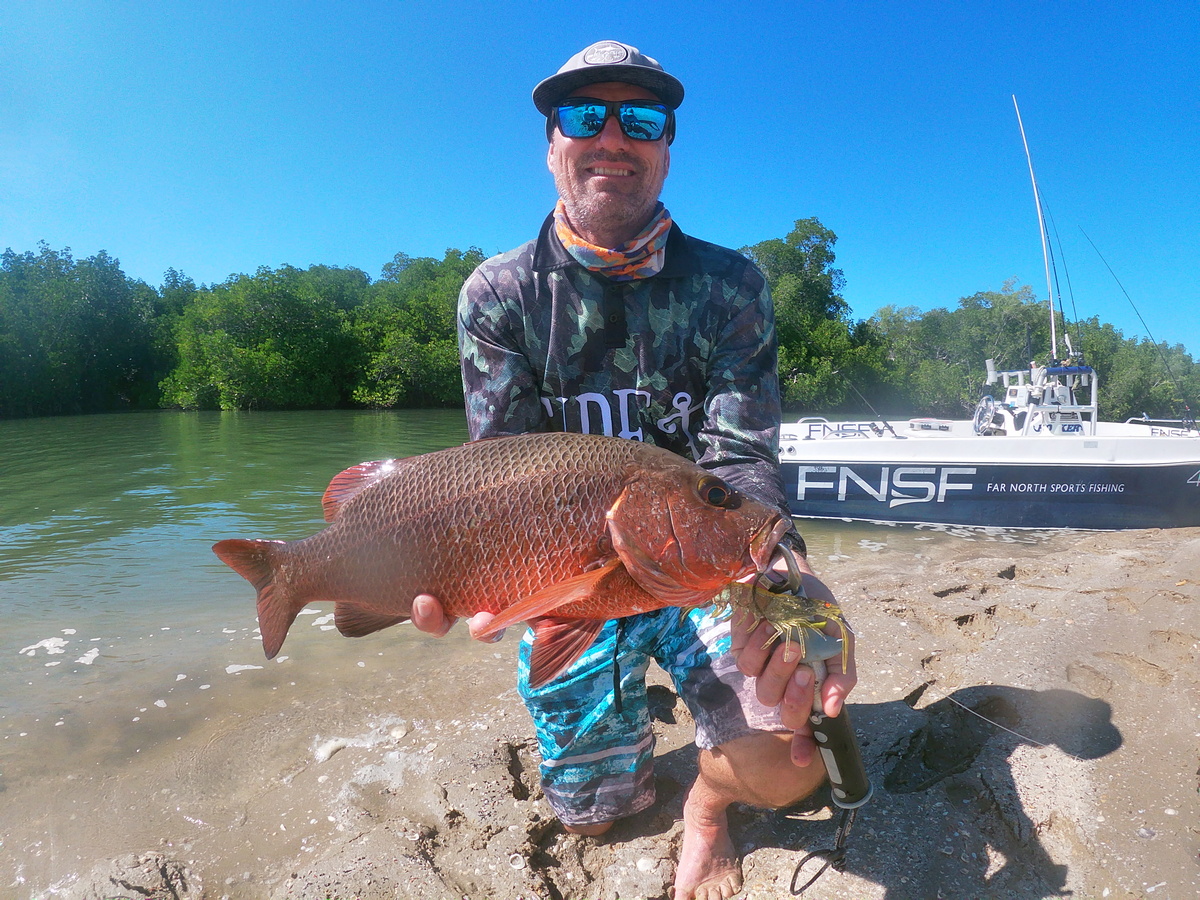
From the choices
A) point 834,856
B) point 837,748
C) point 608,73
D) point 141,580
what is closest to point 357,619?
point 837,748

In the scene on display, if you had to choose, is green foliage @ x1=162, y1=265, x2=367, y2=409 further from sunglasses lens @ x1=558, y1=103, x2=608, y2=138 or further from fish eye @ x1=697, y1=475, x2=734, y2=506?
fish eye @ x1=697, y1=475, x2=734, y2=506

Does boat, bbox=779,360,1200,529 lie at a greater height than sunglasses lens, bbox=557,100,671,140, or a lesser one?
lesser

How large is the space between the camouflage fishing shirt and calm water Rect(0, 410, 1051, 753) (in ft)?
8.63

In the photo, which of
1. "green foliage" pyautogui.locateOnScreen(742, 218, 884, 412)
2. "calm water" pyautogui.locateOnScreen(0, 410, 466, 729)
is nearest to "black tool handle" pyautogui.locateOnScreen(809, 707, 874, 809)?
"calm water" pyautogui.locateOnScreen(0, 410, 466, 729)

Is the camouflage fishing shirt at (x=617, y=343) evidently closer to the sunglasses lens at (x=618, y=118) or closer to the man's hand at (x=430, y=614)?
the sunglasses lens at (x=618, y=118)

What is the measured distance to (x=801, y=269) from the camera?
53781mm

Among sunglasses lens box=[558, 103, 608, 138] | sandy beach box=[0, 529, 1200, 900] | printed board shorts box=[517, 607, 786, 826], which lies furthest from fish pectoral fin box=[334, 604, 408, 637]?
sunglasses lens box=[558, 103, 608, 138]

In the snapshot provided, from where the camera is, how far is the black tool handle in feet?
6.72

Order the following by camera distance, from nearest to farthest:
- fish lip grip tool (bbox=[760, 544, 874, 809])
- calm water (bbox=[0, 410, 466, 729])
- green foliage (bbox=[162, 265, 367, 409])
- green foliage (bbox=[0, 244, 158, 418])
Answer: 1. fish lip grip tool (bbox=[760, 544, 874, 809])
2. calm water (bbox=[0, 410, 466, 729])
3. green foliage (bbox=[0, 244, 158, 418])
4. green foliage (bbox=[162, 265, 367, 409])

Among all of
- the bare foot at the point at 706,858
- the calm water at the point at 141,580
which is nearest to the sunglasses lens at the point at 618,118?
the bare foot at the point at 706,858

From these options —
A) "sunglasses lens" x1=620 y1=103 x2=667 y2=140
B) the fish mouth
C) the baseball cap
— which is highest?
the baseball cap

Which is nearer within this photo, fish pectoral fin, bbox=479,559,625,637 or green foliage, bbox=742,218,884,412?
fish pectoral fin, bbox=479,559,625,637

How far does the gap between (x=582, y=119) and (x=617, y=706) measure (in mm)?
2482

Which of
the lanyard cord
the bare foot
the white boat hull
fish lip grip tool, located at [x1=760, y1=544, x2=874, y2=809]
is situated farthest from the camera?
the white boat hull
